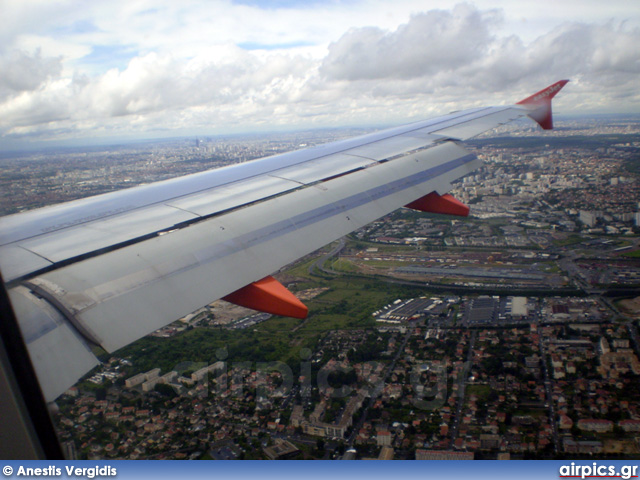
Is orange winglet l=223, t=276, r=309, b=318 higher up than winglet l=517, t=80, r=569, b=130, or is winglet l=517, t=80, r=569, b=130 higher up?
winglet l=517, t=80, r=569, b=130

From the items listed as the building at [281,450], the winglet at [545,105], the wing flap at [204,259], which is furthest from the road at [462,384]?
the winglet at [545,105]

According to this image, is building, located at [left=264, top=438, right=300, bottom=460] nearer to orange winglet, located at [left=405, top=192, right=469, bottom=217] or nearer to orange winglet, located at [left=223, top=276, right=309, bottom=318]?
orange winglet, located at [left=223, top=276, right=309, bottom=318]

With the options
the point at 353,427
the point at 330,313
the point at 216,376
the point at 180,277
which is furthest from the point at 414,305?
the point at 180,277

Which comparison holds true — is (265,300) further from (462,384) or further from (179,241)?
(462,384)

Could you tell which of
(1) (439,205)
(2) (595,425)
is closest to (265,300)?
(1) (439,205)

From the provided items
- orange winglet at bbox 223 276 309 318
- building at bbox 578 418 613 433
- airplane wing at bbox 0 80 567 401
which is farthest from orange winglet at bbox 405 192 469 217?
building at bbox 578 418 613 433

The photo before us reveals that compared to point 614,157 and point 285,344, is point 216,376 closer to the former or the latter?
point 285,344

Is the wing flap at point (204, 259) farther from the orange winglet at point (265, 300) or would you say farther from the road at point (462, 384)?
the road at point (462, 384)
